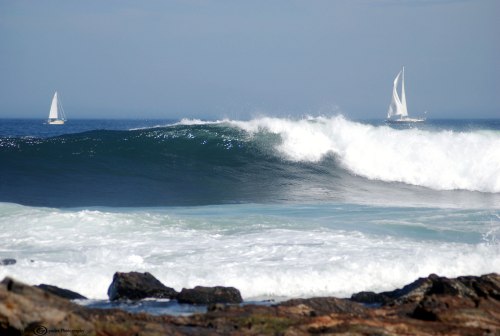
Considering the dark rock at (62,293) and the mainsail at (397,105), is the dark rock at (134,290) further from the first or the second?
the mainsail at (397,105)

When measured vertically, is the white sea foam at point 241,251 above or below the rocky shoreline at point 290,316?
below

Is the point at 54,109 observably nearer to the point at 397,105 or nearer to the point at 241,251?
the point at 397,105

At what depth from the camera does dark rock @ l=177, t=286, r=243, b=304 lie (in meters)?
8.16

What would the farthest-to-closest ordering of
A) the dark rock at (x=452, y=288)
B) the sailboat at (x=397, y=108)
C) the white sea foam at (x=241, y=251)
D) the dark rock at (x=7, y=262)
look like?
the sailboat at (x=397, y=108) < the dark rock at (x=7, y=262) < the white sea foam at (x=241, y=251) < the dark rock at (x=452, y=288)

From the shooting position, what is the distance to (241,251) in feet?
37.9

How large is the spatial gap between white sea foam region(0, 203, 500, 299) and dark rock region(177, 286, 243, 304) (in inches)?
49.9

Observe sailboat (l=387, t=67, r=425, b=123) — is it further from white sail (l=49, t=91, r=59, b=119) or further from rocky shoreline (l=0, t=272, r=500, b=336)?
rocky shoreline (l=0, t=272, r=500, b=336)

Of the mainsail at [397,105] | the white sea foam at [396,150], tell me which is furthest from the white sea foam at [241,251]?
the mainsail at [397,105]

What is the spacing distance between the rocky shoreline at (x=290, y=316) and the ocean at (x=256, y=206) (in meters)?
2.35

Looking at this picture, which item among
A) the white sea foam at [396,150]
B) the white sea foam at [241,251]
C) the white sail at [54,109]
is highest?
the white sail at [54,109]

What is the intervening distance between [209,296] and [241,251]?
3.37 metres

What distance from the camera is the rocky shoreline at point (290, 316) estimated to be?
212 inches

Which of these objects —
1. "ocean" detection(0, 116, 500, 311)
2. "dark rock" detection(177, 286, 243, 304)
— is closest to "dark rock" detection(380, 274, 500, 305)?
"dark rock" detection(177, 286, 243, 304)

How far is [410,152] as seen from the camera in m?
28.3
